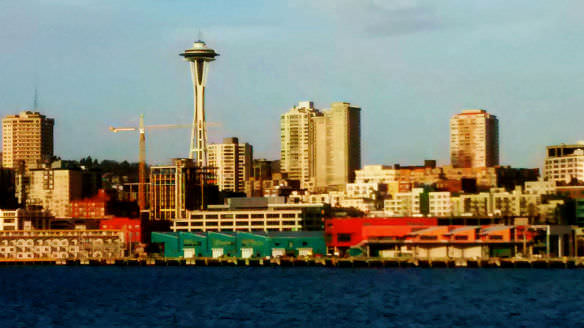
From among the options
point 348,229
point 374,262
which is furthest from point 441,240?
point 348,229

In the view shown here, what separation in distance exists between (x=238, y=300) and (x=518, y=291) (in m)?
26.5

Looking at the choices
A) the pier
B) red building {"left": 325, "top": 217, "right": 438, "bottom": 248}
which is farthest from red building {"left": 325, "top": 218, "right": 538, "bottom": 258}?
the pier

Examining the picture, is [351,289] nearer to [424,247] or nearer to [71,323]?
[71,323]

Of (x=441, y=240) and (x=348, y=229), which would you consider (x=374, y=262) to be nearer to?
(x=441, y=240)

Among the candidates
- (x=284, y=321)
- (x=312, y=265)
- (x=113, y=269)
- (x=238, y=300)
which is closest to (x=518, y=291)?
(x=238, y=300)

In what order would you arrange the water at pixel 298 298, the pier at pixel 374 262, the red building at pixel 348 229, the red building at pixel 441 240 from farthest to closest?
the red building at pixel 348 229 < the red building at pixel 441 240 < the pier at pixel 374 262 < the water at pixel 298 298

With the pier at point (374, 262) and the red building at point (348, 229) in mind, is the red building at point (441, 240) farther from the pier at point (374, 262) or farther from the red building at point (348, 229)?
the pier at point (374, 262)

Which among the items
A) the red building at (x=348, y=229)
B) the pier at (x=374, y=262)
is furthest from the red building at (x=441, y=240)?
the pier at (x=374, y=262)

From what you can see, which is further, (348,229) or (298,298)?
(348,229)

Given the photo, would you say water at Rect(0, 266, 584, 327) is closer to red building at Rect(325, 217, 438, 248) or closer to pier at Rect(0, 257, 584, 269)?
pier at Rect(0, 257, 584, 269)

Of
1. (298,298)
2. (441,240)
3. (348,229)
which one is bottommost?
(298,298)

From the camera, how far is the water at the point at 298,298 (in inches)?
4058

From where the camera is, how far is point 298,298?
407 feet

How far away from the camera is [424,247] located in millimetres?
186125
